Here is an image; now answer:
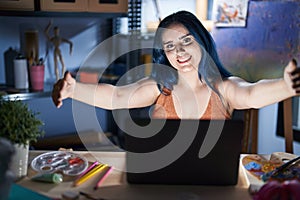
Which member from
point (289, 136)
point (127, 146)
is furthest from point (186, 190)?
point (289, 136)

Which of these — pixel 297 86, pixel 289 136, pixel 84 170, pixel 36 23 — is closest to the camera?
pixel 297 86

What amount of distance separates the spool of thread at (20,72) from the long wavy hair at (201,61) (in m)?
1.17

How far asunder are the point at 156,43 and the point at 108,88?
0.19 meters

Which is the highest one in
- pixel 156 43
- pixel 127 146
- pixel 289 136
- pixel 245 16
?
pixel 245 16

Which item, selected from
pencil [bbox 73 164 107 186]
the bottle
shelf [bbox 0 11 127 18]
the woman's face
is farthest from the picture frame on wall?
pencil [bbox 73 164 107 186]

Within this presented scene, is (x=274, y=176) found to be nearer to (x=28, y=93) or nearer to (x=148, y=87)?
(x=148, y=87)

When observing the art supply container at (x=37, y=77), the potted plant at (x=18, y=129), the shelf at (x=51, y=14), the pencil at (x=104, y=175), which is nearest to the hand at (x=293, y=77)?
the pencil at (x=104, y=175)

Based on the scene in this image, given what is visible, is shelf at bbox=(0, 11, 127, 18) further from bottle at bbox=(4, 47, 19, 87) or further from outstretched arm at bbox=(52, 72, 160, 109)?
outstretched arm at bbox=(52, 72, 160, 109)

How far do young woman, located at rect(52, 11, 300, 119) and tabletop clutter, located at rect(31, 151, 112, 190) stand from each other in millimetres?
159

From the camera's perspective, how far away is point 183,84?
1.07m

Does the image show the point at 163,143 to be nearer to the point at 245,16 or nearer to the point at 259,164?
the point at 259,164

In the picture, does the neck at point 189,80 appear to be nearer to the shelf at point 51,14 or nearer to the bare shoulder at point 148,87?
the bare shoulder at point 148,87

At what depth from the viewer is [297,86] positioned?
33.3 inches

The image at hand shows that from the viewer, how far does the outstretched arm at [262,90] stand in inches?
33.3
